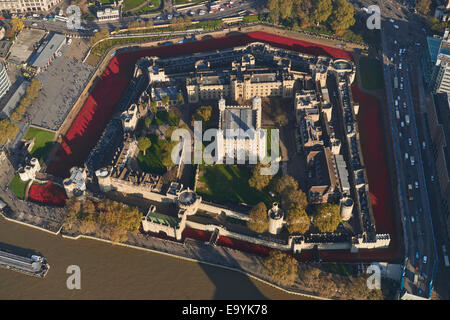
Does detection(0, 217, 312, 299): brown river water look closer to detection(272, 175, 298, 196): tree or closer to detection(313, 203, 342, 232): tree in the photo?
detection(313, 203, 342, 232): tree

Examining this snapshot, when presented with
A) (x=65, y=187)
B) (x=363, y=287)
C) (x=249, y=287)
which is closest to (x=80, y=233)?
(x=65, y=187)

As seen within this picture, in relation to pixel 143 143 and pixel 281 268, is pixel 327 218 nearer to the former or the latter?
pixel 281 268

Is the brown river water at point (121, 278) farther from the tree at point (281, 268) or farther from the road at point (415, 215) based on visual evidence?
the road at point (415, 215)

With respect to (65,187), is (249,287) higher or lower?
lower

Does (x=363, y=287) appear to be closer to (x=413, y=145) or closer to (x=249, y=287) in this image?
(x=249, y=287)

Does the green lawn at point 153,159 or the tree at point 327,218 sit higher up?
the green lawn at point 153,159

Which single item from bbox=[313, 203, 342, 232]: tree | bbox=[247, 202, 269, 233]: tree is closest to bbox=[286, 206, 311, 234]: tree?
bbox=[313, 203, 342, 232]: tree

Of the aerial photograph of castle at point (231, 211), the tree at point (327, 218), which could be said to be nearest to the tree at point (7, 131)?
the aerial photograph of castle at point (231, 211)
